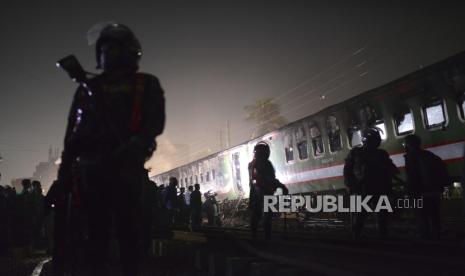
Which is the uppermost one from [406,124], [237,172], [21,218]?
[406,124]

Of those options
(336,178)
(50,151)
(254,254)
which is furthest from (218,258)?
(50,151)

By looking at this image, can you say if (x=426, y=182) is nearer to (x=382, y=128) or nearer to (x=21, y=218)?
(x=382, y=128)

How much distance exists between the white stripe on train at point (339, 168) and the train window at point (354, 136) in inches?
34.0

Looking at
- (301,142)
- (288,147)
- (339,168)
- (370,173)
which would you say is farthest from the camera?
(288,147)

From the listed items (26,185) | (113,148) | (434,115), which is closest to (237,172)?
(26,185)

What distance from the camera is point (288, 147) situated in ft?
46.1

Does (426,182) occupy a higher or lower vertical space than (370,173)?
lower

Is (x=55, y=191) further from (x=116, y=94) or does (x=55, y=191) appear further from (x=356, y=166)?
(x=356, y=166)

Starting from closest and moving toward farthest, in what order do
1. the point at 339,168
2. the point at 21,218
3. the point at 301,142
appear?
the point at 21,218 → the point at 339,168 → the point at 301,142

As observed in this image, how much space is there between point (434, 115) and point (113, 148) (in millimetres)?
8284

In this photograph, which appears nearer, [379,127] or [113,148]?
[113,148]

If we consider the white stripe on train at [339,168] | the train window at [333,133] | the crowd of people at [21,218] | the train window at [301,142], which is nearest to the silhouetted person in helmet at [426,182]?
the white stripe on train at [339,168]

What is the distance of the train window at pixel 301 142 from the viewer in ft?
43.0

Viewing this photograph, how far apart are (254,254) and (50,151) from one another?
17695cm
